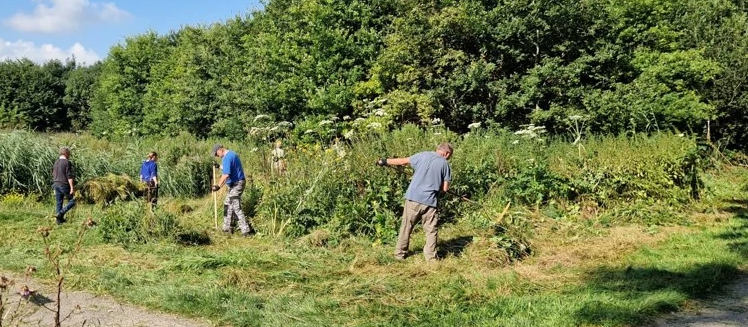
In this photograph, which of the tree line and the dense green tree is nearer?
the tree line

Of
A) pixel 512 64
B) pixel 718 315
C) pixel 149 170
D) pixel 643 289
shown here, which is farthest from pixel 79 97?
pixel 718 315

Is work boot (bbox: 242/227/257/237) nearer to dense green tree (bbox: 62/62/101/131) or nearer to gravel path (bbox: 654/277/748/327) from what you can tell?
gravel path (bbox: 654/277/748/327)

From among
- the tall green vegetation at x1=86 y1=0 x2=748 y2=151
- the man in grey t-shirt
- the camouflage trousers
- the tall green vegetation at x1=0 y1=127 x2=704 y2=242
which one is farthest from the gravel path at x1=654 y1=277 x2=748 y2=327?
the tall green vegetation at x1=86 y1=0 x2=748 y2=151

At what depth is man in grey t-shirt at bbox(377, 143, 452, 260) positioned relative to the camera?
7805mm

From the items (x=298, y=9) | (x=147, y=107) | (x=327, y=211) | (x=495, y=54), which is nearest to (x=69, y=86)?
(x=147, y=107)

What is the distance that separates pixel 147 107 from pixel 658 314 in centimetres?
2941

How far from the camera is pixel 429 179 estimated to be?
7812 millimetres

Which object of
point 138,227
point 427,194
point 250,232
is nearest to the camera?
point 427,194

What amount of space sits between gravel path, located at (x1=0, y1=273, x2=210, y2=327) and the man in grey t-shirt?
10.8 ft

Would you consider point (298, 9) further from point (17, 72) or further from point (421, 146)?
point (17, 72)

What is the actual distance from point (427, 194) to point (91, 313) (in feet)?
14.1

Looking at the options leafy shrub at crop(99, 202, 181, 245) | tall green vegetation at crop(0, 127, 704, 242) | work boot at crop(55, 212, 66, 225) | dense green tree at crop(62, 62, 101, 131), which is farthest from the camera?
dense green tree at crop(62, 62, 101, 131)

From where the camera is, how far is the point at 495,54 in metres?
16.8

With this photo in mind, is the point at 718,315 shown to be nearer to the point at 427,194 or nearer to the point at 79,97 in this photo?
the point at 427,194
